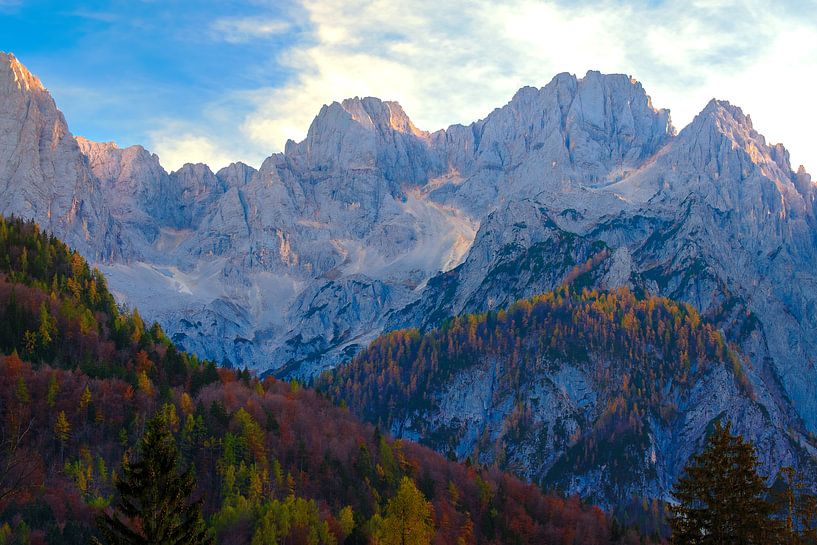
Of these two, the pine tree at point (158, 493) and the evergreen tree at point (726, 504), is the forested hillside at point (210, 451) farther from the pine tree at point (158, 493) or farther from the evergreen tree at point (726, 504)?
the pine tree at point (158, 493)

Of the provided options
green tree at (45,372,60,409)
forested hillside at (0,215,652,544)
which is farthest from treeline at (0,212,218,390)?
green tree at (45,372,60,409)

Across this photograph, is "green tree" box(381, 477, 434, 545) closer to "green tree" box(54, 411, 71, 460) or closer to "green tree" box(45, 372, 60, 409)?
"green tree" box(54, 411, 71, 460)

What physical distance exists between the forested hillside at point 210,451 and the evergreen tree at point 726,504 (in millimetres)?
64268

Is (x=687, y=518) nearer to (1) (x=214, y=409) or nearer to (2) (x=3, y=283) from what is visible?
(1) (x=214, y=409)

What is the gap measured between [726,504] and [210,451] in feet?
344


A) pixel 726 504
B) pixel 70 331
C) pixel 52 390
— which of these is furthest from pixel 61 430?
pixel 726 504

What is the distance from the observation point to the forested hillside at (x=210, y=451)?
5138 inches

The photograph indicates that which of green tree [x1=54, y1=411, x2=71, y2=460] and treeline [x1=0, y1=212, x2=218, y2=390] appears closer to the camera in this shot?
green tree [x1=54, y1=411, x2=71, y2=460]

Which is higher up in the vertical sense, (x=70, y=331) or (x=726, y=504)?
(x=70, y=331)

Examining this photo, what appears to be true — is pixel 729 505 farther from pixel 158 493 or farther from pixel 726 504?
pixel 158 493

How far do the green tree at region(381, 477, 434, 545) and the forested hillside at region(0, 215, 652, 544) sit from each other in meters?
0.43

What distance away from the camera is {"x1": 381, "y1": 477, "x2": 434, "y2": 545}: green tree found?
124562 millimetres

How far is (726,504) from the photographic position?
2522 inches

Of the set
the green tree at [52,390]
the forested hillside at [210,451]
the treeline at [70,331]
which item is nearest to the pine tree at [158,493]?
the forested hillside at [210,451]
